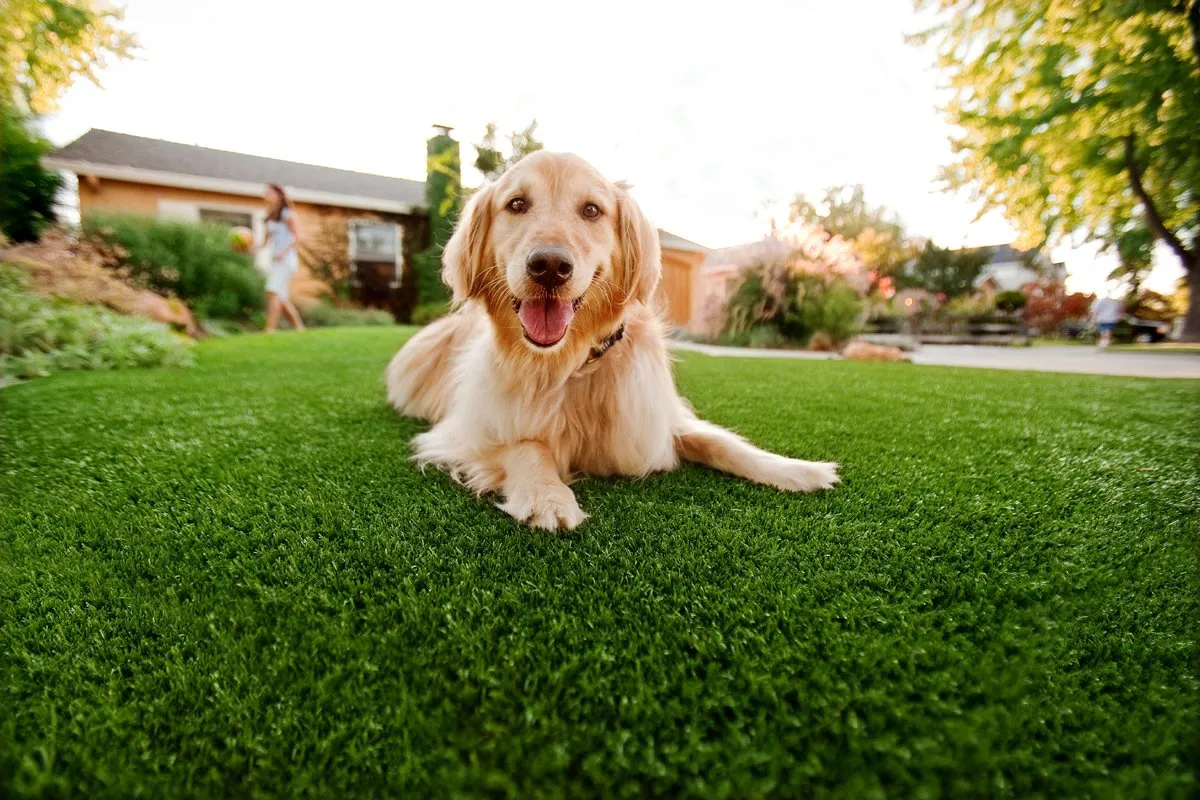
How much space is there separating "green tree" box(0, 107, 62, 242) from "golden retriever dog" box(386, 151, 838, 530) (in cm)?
173

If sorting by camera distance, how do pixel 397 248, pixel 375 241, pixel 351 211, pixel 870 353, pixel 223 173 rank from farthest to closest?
pixel 397 248, pixel 375 241, pixel 351 211, pixel 870 353, pixel 223 173

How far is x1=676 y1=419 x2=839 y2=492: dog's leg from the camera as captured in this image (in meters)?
1.75

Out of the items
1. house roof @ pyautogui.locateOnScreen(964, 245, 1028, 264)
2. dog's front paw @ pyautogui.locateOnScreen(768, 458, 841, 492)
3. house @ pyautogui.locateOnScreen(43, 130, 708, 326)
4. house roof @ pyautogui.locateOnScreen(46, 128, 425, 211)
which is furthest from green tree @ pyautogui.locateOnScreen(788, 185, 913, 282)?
house roof @ pyautogui.locateOnScreen(46, 128, 425, 211)

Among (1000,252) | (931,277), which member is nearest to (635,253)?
(1000,252)

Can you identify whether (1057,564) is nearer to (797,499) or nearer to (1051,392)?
(797,499)

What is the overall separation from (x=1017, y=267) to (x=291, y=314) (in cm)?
1000

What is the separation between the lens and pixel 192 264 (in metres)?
7.59

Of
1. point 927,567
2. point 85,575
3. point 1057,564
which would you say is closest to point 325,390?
point 85,575

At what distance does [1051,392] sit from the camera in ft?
11.2

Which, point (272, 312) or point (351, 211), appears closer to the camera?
point (272, 312)

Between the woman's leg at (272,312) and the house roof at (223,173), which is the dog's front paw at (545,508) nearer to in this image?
the house roof at (223,173)

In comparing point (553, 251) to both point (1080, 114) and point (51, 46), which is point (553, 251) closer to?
point (51, 46)

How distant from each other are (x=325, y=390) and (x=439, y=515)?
2593mm

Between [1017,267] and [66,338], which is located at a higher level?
[1017,267]
